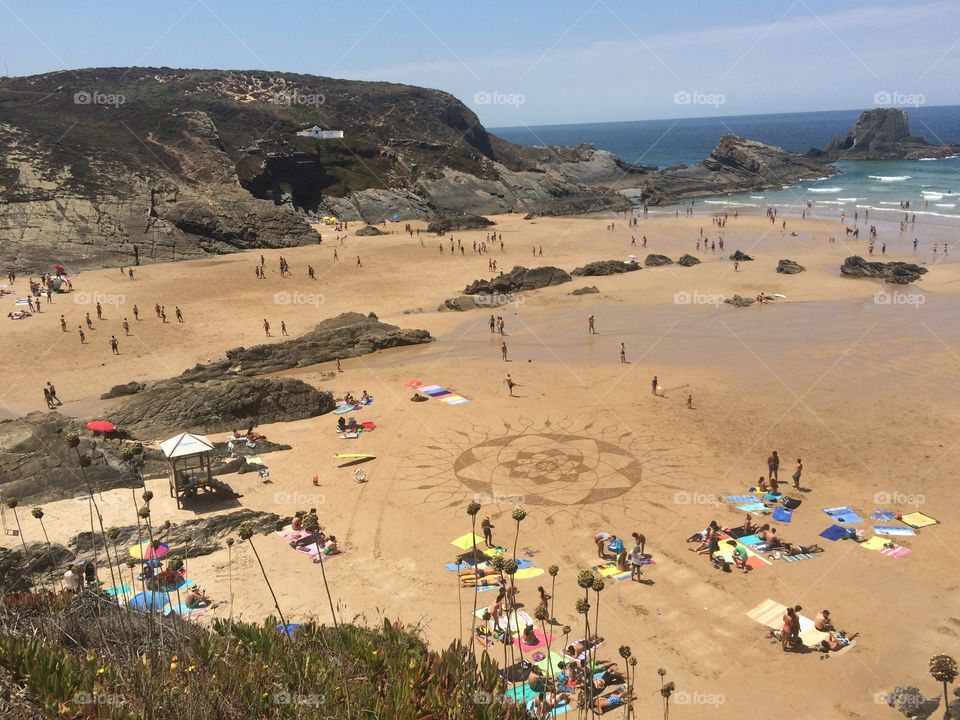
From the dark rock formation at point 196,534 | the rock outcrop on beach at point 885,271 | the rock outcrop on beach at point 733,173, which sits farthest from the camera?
the rock outcrop on beach at point 733,173

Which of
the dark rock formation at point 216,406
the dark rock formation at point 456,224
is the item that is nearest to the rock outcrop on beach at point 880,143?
the dark rock formation at point 456,224

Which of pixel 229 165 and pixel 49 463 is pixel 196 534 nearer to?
pixel 49 463

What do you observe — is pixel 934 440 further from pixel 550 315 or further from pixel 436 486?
pixel 550 315

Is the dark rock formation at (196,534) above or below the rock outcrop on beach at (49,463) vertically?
below

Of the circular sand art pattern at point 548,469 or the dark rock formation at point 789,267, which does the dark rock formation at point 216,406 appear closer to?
the circular sand art pattern at point 548,469

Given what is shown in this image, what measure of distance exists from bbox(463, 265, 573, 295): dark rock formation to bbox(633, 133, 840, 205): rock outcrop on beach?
47937 millimetres

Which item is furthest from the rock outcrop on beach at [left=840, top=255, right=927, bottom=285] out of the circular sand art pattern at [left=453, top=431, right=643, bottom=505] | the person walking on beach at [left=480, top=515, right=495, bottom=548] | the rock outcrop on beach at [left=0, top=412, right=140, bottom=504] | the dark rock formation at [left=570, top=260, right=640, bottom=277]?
the rock outcrop on beach at [left=0, top=412, right=140, bottom=504]

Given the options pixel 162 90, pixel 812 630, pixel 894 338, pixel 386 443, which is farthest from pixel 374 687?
pixel 162 90

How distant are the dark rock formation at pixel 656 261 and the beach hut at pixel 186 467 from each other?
37976 millimetres

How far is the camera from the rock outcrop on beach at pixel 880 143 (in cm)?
12862

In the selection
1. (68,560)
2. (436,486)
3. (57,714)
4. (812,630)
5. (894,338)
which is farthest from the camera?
(894,338)

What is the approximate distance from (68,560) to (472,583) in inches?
305

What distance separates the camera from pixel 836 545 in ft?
50.8

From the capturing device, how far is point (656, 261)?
163 ft
